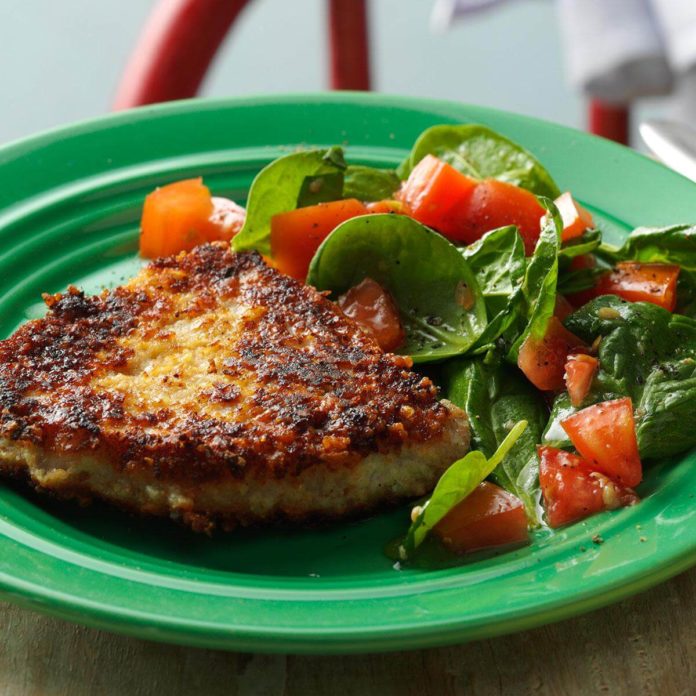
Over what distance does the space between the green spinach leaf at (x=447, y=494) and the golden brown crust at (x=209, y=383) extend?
154mm

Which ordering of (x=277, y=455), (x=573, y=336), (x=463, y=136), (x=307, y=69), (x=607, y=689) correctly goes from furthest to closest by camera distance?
(x=307, y=69)
(x=463, y=136)
(x=573, y=336)
(x=277, y=455)
(x=607, y=689)

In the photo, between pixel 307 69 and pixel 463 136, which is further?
pixel 307 69

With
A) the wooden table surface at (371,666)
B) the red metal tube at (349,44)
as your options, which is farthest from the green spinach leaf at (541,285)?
the red metal tube at (349,44)

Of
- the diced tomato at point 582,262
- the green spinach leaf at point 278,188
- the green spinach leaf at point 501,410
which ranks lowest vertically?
the diced tomato at point 582,262

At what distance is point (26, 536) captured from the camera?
81.1 inches

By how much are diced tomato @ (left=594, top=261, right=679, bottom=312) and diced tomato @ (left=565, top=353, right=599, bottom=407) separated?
0.38 metres

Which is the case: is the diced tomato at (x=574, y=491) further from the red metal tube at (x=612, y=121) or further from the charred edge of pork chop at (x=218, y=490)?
the red metal tube at (x=612, y=121)

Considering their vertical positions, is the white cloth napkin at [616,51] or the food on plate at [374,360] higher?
the food on plate at [374,360]

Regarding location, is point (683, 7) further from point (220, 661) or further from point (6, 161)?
point (220, 661)

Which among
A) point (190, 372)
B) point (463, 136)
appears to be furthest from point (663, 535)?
point (463, 136)

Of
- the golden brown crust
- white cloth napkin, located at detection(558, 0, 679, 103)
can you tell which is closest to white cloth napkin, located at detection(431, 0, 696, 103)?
white cloth napkin, located at detection(558, 0, 679, 103)

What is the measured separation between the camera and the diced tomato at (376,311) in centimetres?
276

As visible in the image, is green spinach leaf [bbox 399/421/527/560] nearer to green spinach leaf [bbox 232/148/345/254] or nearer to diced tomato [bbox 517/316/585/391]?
diced tomato [bbox 517/316/585/391]

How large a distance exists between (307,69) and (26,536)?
6885 mm
